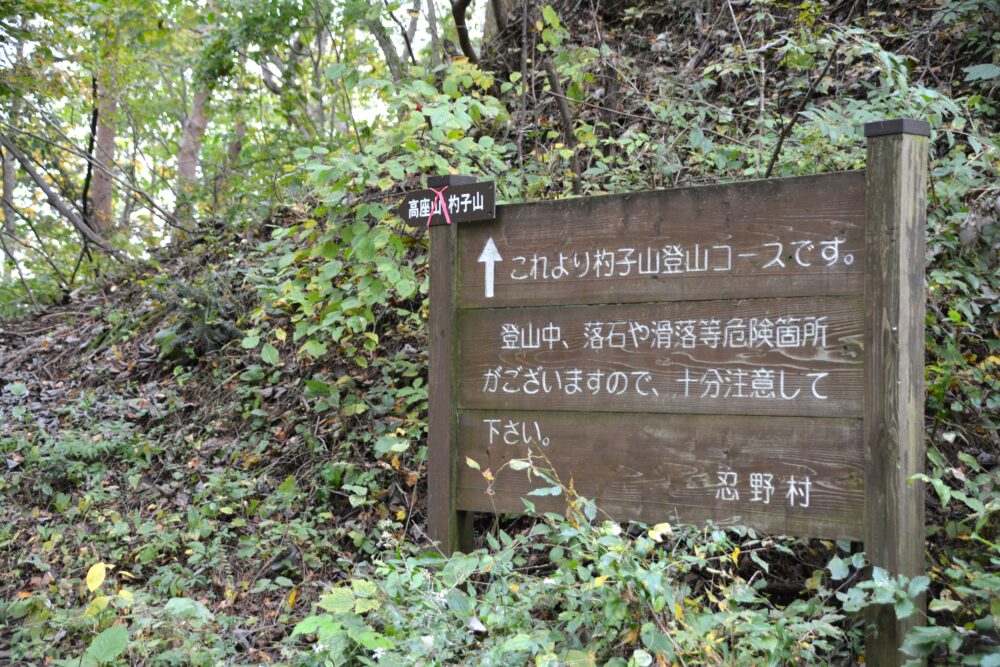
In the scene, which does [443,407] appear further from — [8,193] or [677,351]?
[8,193]

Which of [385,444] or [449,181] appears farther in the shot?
[385,444]

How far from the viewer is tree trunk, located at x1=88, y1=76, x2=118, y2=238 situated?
1178 centimetres

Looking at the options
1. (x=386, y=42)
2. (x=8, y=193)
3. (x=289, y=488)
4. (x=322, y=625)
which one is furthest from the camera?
(x=8, y=193)

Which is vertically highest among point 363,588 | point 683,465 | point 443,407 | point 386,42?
point 386,42

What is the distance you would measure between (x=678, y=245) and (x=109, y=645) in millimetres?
2949

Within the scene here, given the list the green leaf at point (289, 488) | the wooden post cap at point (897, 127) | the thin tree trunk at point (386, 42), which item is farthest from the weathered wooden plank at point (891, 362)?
the thin tree trunk at point (386, 42)

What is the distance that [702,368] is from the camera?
11.7ft

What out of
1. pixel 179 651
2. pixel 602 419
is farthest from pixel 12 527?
pixel 602 419

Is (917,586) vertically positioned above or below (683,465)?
below

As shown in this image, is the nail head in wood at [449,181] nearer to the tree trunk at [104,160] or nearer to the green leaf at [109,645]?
the green leaf at [109,645]

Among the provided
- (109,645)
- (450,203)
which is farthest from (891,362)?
(109,645)

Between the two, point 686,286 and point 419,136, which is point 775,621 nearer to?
point 686,286

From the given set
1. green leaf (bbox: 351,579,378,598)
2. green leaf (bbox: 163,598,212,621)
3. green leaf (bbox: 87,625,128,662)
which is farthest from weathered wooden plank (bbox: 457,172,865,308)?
green leaf (bbox: 87,625,128,662)

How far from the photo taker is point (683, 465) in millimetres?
3582
